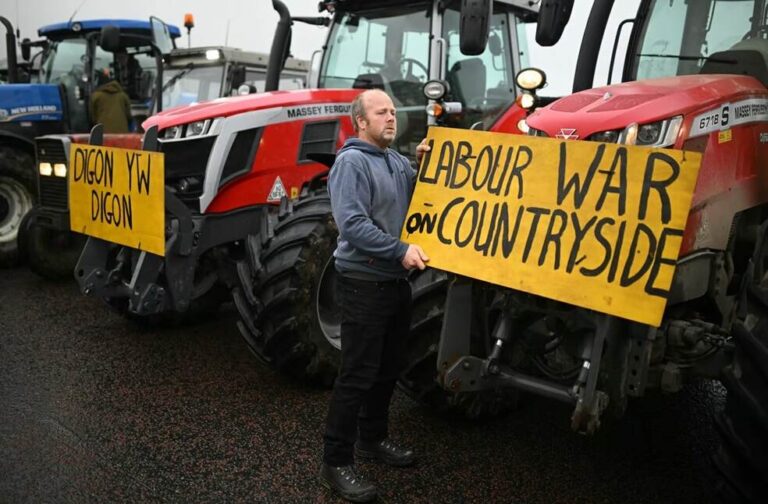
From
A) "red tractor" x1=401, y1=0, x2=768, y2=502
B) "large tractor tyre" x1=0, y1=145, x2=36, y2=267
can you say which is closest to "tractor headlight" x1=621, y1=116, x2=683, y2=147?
"red tractor" x1=401, y1=0, x2=768, y2=502

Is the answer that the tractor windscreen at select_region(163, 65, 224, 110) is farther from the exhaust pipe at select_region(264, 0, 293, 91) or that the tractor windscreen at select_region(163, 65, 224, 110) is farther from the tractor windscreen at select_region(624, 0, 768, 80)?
the tractor windscreen at select_region(624, 0, 768, 80)

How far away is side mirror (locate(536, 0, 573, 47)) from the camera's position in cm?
334

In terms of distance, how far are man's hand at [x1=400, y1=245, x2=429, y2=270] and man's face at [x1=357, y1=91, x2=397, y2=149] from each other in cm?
49

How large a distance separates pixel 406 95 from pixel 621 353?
10.4ft

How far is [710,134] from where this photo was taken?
2.54 m

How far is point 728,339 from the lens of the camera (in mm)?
2418

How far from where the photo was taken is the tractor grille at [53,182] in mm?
4594

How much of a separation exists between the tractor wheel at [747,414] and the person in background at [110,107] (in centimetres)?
674

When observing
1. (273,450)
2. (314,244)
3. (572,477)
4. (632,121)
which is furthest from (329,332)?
(632,121)

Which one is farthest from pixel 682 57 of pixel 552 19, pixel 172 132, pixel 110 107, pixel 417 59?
pixel 110 107

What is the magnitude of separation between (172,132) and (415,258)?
2.34 meters

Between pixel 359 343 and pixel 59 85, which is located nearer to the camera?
pixel 359 343

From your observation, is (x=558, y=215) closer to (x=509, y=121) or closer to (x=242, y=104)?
(x=242, y=104)

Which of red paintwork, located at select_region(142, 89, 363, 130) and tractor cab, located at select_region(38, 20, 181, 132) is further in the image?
tractor cab, located at select_region(38, 20, 181, 132)
